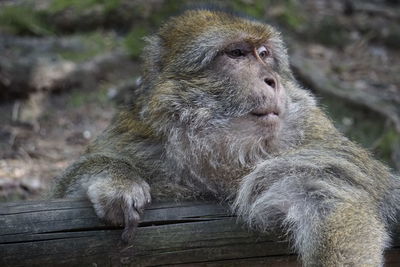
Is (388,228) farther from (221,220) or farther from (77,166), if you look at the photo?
(77,166)

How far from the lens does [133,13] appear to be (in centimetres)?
945

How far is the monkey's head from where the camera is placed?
156 inches

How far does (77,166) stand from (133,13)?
5.43 metres

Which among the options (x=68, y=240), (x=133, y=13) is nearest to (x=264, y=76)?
(x=68, y=240)

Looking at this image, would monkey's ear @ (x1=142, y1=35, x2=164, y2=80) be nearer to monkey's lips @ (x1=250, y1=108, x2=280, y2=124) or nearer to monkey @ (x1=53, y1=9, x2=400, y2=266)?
monkey @ (x1=53, y1=9, x2=400, y2=266)

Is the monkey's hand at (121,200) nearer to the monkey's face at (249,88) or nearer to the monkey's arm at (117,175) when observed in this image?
the monkey's arm at (117,175)

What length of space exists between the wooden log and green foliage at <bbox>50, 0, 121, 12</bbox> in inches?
242

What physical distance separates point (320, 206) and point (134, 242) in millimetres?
980

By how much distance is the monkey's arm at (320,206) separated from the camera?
344cm

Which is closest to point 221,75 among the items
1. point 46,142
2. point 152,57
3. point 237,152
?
point 237,152

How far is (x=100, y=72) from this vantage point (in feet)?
28.8

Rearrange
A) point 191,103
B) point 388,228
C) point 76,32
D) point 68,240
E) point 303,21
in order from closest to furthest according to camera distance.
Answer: point 68,240, point 388,228, point 191,103, point 76,32, point 303,21

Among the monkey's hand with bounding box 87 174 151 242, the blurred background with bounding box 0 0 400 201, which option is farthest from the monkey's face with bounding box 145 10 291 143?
the blurred background with bounding box 0 0 400 201

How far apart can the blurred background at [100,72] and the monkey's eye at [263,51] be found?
125 inches
